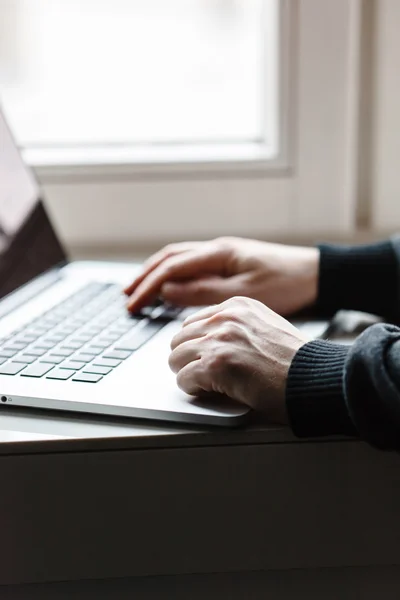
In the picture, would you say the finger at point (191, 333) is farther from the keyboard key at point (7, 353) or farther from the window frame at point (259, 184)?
the window frame at point (259, 184)

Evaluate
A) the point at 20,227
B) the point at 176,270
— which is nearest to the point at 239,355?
the point at 176,270

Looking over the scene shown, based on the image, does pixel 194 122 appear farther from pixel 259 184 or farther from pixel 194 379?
pixel 194 379

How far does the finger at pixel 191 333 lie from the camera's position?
26.0 inches

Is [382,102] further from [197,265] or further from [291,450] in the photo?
[291,450]

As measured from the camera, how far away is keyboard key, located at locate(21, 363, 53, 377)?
0.66m

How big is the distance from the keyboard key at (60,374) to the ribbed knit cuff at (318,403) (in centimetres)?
18

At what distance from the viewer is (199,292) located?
2.71 ft

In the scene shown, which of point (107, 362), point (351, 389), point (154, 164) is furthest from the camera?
point (154, 164)

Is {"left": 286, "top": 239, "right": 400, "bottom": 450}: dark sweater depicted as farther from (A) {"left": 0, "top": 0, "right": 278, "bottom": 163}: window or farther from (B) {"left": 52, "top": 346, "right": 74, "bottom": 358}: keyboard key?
(A) {"left": 0, "top": 0, "right": 278, "bottom": 163}: window

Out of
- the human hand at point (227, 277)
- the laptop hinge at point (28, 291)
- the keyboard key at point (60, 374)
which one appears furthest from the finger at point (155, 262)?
the keyboard key at point (60, 374)

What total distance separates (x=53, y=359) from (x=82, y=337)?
0.06m

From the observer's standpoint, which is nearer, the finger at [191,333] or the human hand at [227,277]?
the finger at [191,333]

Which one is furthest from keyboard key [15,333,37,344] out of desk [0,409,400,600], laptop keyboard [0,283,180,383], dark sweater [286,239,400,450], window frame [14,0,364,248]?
window frame [14,0,364,248]

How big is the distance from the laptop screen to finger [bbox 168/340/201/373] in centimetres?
25
